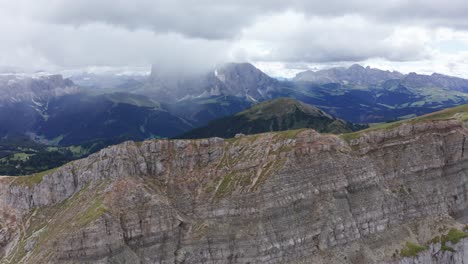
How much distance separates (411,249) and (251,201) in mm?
58763

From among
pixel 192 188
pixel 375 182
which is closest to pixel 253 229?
pixel 192 188

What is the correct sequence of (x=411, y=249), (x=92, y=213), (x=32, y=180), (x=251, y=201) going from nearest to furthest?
1. (x=92, y=213)
2. (x=251, y=201)
3. (x=411, y=249)
4. (x=32, y=180)

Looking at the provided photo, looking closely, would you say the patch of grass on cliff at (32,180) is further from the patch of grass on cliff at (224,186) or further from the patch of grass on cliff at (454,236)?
the patch of grass on cliff at (454,236)

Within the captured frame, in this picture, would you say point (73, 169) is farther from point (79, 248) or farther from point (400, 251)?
point (400, 251)

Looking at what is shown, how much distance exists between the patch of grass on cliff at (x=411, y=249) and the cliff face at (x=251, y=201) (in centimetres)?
134

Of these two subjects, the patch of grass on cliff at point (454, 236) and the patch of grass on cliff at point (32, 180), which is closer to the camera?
the patch of grass on cliff at point (454, 236)

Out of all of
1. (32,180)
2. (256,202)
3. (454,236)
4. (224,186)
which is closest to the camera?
(256,202)

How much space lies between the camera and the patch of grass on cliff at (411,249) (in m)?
135

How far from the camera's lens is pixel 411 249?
135875 mm

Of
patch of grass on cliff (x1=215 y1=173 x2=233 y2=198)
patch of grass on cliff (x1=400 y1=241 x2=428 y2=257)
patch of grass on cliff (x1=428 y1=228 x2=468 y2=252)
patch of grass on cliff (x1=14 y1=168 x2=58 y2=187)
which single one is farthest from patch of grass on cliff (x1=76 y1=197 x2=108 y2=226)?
patch of grass on cliff (x1=428 y1=228 x2=468 y2=252)

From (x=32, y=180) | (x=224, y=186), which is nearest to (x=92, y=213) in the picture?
(x=224, y=186)

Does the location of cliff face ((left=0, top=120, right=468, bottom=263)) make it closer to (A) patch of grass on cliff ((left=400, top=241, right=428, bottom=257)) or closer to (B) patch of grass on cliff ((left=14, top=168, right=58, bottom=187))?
(B) patch of grass on cliff ((left=14, top=168, right=58, bottom=187))

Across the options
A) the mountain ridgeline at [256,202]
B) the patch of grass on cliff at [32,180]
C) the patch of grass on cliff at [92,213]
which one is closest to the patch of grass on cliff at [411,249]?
the mountain ridgeline at [256,202]

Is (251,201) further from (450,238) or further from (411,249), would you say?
(450,238)
